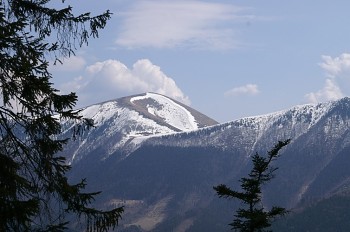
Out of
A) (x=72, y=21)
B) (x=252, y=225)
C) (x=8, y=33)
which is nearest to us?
(x=8, y=33)

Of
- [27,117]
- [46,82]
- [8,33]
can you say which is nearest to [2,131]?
[27,117]

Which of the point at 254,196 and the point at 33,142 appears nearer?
the point at 33,142

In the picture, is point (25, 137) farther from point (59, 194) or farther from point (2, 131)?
point (59, 194)

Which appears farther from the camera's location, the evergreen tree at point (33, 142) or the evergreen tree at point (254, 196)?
the evergreen tree at point (254, 196)

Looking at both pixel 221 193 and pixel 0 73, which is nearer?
pixel 0 73

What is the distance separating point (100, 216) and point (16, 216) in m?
2.24

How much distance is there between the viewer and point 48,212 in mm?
13656

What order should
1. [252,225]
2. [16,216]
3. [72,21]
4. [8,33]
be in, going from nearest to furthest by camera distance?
[16,216]
[8,33]
[72,21]
[252,225]

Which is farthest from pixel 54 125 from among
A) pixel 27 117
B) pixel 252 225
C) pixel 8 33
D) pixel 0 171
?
pixel 252 225

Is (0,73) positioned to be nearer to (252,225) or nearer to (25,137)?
(25,137)

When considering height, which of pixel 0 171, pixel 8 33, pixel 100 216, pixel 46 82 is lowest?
pixel 100 216

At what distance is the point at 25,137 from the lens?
1427cm

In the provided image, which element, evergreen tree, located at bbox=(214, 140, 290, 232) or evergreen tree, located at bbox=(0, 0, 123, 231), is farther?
evergreen tree, located at bbox=(214, 140, 290, 232)

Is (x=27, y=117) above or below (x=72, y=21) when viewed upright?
below
